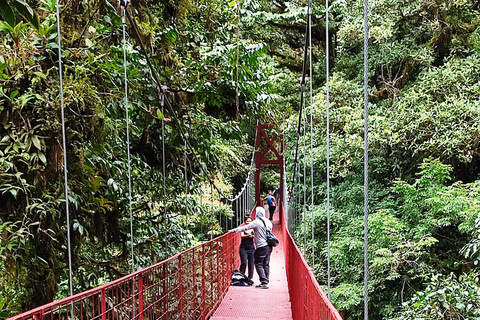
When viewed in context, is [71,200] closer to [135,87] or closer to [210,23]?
[135,87]

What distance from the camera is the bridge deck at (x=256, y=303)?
372 cm

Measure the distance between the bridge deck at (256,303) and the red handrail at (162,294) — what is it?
102mm

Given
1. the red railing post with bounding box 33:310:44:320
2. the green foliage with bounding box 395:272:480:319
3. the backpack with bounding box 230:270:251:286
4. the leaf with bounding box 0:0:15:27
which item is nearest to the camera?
the leaf with bounding box 0:0:15:27

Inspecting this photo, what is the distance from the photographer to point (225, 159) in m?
4.70

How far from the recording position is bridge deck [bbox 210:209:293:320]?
3717 mm

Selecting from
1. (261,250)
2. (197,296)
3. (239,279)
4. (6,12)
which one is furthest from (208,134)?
(6,12)

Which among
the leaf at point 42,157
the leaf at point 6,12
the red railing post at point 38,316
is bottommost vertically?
the red railing post at point 38,316

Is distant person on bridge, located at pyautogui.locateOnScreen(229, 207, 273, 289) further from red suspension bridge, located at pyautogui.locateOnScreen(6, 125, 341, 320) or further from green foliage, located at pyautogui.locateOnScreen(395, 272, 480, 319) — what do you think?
green foliage, located at pyautogui.locateOnScreen(395, 272, 480, 319)

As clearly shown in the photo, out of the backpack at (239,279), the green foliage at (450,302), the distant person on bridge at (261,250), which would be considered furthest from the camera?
the backpack at (239,279)

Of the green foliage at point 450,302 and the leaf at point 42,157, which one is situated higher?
the leaf at point 42,157

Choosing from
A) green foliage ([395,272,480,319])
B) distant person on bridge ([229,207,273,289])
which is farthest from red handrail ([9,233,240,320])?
green foliage ([395,272,480,319])

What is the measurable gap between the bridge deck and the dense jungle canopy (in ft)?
2.16

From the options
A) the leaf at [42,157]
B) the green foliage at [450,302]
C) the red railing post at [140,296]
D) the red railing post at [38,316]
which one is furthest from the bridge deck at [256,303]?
the red railing post at [38,316]

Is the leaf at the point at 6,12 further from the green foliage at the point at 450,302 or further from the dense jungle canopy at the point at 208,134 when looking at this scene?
the green foliage at the point at 450,302
